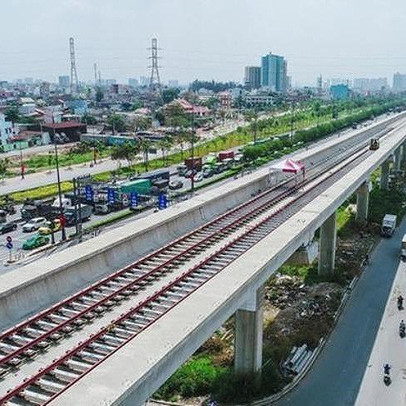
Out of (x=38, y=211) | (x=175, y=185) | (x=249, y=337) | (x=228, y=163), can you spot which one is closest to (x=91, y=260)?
(x=249, y=337)

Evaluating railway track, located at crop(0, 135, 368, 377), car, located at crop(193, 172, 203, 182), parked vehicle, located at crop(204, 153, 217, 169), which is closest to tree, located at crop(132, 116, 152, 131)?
parked vehicle, located at crop(204, 153, 217, 169)

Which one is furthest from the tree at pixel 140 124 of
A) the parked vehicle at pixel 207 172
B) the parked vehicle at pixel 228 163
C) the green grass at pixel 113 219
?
the green grass at pixel 113 219

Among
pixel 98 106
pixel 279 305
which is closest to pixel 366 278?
pixel 279 305

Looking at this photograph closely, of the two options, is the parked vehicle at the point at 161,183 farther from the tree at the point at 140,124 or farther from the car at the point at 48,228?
the tree at the point at 140,124

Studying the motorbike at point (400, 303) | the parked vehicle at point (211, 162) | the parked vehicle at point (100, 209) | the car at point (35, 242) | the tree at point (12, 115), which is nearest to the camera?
the motorbike at point (400, 303)

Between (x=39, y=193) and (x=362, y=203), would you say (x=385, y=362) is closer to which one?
(x=362, y=203)
